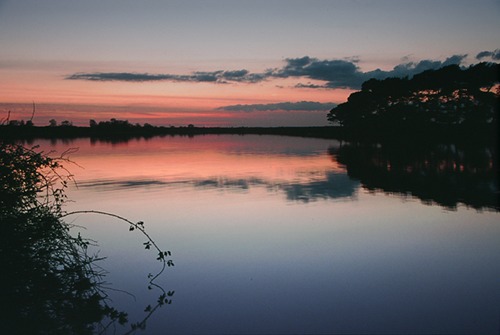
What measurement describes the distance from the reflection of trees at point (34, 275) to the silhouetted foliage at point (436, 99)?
195ft

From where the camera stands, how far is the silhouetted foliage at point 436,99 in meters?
58.6

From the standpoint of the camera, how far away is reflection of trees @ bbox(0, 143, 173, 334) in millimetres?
6930

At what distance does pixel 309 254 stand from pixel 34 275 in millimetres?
6225

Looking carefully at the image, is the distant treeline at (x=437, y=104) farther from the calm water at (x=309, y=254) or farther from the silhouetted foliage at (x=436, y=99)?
the calm water at (x=309, y=254)

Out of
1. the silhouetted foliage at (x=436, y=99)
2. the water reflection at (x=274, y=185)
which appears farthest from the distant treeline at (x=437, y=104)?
the water reflection at (x=274, y=185)

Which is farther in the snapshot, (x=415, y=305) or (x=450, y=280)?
(x=450, y=280)

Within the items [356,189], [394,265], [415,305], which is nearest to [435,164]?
[356,189]

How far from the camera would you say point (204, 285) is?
9.34 metres

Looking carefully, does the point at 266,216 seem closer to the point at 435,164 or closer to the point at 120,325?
the point at 120,325

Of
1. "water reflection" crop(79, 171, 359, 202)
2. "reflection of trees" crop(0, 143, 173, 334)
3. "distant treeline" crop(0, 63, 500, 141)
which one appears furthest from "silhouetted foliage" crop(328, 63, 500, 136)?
"reflection of trees" crop(0, 143, 173, 334)

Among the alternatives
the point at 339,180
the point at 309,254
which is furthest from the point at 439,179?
the point at 309,254

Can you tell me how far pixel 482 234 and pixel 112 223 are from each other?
35.5 feet

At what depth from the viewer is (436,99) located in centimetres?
6712

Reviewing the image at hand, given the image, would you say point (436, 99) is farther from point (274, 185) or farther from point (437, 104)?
point (274, 185)
